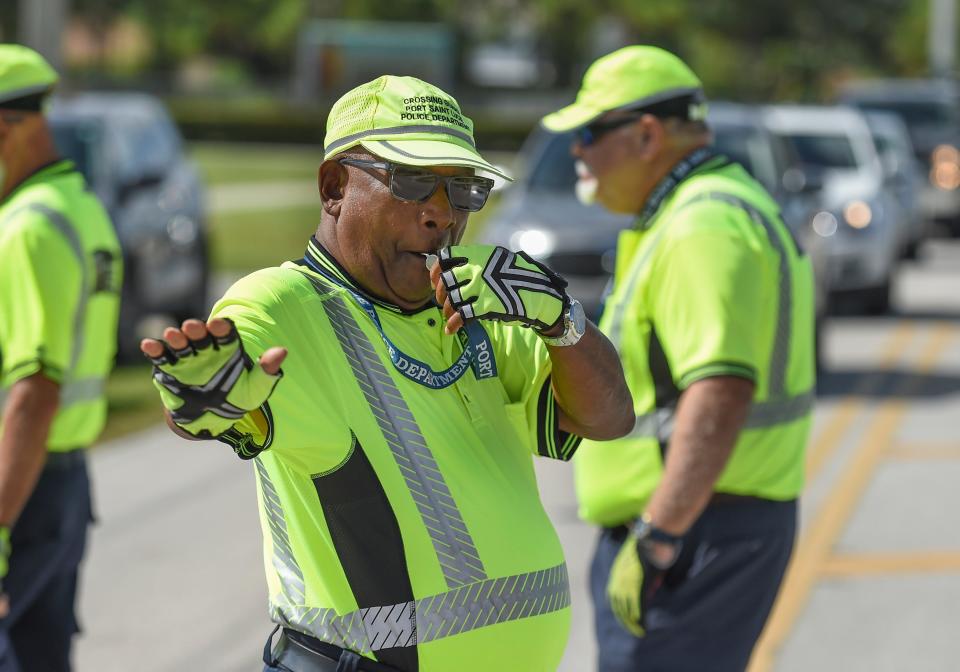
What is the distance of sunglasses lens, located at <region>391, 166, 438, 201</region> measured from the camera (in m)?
2.94

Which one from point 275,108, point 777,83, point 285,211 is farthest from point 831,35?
point 285,211

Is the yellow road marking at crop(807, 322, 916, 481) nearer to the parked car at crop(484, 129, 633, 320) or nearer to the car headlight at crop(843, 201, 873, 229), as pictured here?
the car headlight at crop(843, 201, 873, 229)

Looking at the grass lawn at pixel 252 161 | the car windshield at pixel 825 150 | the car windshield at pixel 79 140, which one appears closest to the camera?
the car windshield at pixel 79 140

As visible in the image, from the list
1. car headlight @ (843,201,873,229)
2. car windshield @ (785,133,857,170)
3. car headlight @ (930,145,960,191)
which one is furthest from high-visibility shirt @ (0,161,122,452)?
car headlight @ (930,145,960,191)

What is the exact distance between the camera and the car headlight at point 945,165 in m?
25.3

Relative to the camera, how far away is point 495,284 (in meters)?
2.75

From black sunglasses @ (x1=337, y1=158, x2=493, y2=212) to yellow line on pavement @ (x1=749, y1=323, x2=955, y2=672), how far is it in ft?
13.3

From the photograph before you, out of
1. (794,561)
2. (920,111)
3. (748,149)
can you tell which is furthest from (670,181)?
(920,111)

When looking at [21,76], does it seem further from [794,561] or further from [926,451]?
[926,451]

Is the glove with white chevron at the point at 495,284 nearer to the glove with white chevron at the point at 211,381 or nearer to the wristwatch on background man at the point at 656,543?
the glove with white chevron at the point at 211,381

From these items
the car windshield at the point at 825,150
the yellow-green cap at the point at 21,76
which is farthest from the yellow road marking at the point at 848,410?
the yellow-green cap at the point at 21,76

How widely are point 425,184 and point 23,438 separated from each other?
181 centimetres

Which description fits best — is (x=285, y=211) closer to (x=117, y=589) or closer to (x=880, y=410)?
(x=880, y=410)

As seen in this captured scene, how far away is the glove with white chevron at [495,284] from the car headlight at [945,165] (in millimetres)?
23535
